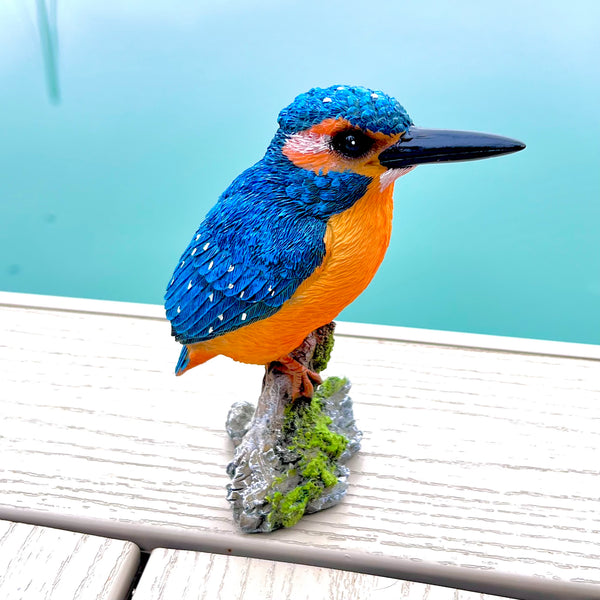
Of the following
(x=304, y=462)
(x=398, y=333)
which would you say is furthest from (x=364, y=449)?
(x=398, y=333)

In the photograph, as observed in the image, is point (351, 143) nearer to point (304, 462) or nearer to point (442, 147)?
point (442, 147)

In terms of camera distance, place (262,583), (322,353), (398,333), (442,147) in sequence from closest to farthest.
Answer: (442,147)
(262,583)
(322,353)
(398,333)

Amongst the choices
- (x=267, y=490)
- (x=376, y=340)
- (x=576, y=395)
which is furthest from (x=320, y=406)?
(x=576, y=395)

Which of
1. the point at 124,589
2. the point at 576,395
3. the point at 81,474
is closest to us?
the point at 124,589

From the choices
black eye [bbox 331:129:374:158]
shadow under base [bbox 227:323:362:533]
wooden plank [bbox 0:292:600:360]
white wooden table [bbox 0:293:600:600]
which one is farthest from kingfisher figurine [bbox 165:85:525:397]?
wooden plank [bbox 0:292:600:360]

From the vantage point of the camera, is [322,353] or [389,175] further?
[322,353]

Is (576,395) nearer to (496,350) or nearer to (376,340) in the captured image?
(496,350)

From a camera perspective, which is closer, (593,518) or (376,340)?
(593,518)
